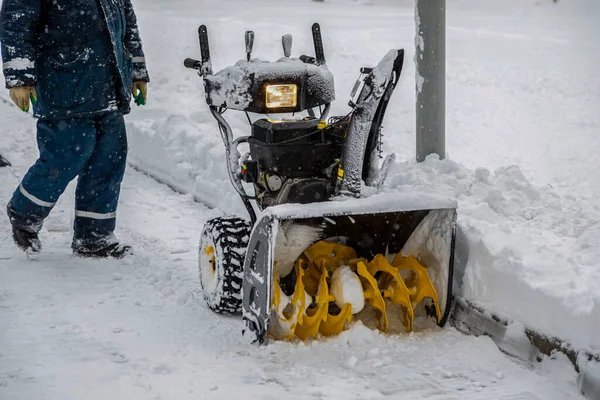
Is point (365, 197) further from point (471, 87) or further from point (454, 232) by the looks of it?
point (471, 87)

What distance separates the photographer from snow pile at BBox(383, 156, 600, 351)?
3.29 meters

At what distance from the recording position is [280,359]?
3553 millimetres

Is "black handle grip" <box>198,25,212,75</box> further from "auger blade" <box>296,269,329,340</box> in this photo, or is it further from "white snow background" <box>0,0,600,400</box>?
"auger blade" <box>296,269,329,340</box>

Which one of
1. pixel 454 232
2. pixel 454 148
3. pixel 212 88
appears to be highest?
pixel 212 88

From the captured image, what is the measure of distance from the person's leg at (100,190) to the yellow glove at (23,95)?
49 centimetres

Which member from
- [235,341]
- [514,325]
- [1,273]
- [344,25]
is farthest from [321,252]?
[344,25]

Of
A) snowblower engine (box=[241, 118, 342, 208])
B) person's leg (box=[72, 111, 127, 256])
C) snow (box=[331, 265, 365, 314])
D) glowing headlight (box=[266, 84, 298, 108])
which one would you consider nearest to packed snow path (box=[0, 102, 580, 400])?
snow (box=[331, 265, 365, 314])

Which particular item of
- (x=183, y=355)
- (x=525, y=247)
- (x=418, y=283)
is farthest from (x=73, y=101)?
(x=525, y=247)

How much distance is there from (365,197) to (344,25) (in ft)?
42.7

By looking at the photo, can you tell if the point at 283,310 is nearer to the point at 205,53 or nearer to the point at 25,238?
the point at 205,53

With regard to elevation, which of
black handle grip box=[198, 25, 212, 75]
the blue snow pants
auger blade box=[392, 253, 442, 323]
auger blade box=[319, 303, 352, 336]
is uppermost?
black handle grip box=[198, 25, 212, 75]

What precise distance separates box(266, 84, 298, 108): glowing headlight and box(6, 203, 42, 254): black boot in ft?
6.34

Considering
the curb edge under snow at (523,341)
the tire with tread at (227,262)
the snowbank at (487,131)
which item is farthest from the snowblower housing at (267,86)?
the curb edge under snow at (523,341)

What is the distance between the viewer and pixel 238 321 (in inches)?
160
